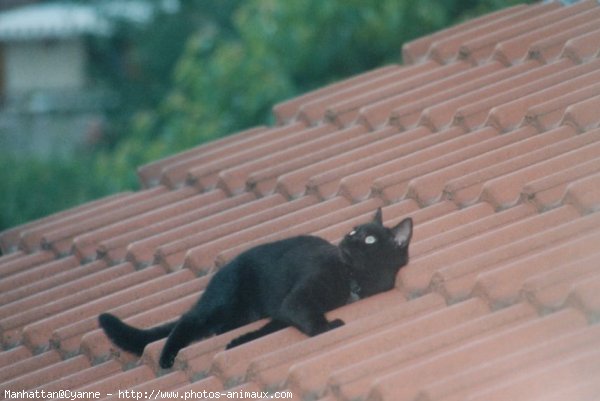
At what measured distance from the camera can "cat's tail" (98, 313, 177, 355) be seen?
15.1 ft

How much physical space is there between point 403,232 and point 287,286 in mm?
426

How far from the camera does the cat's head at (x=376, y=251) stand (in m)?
4.34

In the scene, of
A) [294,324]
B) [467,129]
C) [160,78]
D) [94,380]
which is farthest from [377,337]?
[160,78]

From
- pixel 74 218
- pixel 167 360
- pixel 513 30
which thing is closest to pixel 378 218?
pixel 167 360

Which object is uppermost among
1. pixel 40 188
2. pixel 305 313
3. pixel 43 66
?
pixel 305 313

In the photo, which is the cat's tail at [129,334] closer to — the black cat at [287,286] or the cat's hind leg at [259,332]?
the black cat at [287,286]

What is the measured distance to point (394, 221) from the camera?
473cm

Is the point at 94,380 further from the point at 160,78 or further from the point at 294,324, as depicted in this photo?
the point at 160,78

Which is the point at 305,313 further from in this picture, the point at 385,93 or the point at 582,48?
the point at 385,93

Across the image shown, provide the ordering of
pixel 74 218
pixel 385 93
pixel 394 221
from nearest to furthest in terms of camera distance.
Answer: pixel 394 221 < pixel 385 93 < pixel 74 218

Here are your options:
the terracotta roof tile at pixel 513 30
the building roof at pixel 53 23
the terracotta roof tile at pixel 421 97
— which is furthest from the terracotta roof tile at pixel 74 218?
the building roof at pixel 53 23

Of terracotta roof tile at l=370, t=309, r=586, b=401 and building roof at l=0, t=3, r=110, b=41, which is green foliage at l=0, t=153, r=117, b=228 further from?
terracotta roof tile at l=370, t=309, r=586, b=401

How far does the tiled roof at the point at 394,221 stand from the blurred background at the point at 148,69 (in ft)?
20.2

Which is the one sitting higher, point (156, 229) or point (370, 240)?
point (370, 240)
